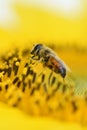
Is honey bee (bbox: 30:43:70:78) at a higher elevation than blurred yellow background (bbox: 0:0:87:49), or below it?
below

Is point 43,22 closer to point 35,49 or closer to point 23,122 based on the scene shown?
point 35,49

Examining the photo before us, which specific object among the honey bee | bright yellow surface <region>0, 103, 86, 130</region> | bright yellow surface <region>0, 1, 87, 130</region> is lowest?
bright yellow surface <region>0, 103, 86, 130</region>

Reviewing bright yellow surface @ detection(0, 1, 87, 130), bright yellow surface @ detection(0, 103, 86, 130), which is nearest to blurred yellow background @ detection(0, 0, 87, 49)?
bright yellow surface @ detection(0, 1, 87, 130)

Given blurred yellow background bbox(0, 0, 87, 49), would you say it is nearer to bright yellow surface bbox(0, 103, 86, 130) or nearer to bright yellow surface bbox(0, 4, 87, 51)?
bright yellow surface bbox(0, 4, 87, 51)

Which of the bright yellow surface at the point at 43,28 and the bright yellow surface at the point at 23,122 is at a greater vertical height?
the bright yellow surface at the point at 43,28

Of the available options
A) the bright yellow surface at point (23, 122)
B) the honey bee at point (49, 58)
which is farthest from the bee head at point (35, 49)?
the bright yellow surface at point (23, 122)

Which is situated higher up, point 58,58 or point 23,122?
point 58,58

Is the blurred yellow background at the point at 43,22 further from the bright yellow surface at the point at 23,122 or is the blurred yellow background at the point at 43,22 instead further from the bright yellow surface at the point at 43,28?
the bright yellow surface at the point at 23,122

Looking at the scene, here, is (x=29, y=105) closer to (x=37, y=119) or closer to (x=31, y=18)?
(x=37, y=119)

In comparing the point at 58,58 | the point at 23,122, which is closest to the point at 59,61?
the point at 58,58
